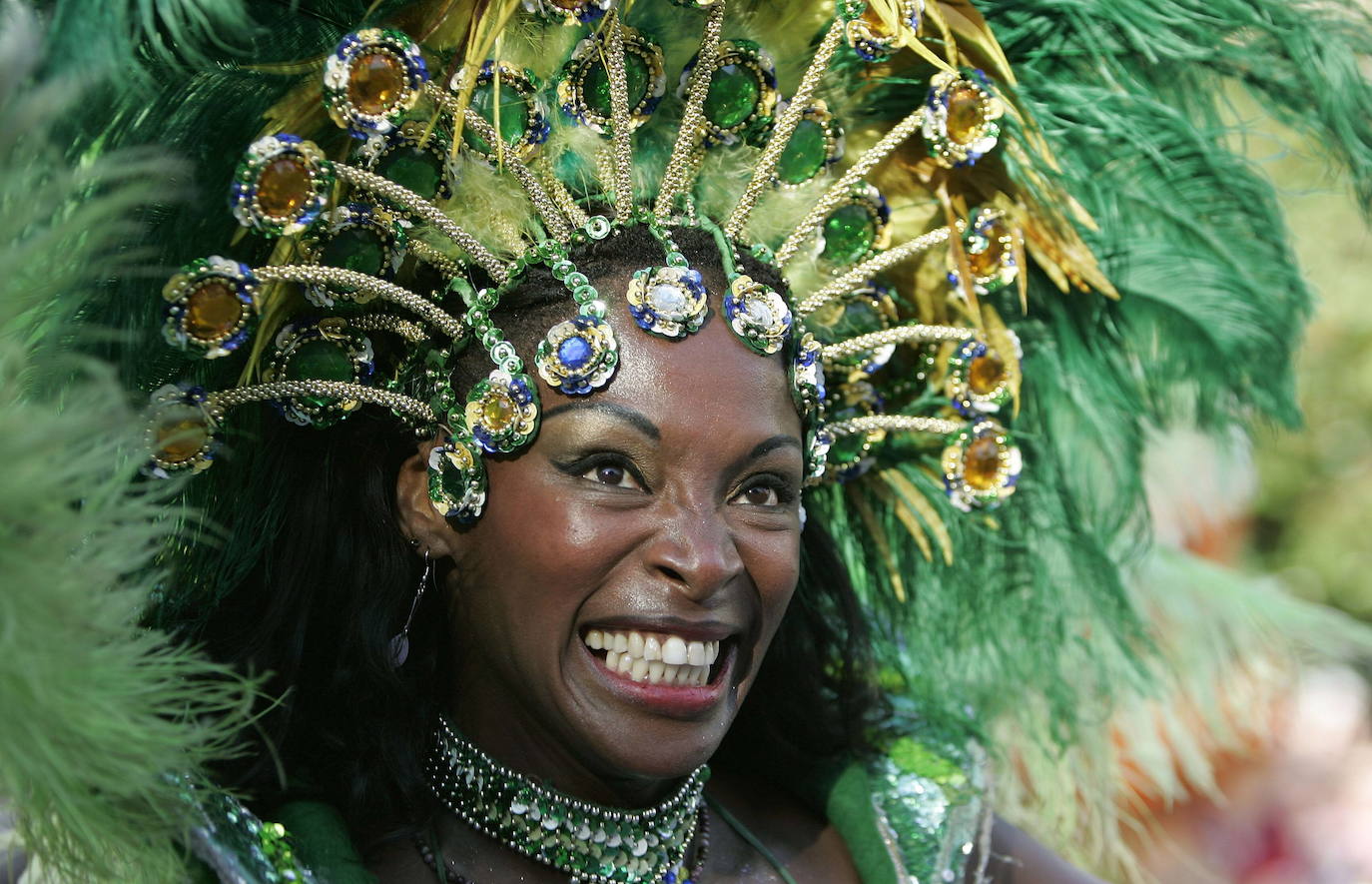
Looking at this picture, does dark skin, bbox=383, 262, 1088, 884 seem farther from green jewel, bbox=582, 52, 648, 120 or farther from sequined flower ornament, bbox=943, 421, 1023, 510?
sequined flower ornament, bbox=943, 421, 1023, 510

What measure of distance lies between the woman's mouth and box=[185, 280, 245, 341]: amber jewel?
0.67 metres

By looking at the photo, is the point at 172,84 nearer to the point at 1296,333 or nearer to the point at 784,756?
the point at 784,756

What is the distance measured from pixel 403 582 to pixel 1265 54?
176cm

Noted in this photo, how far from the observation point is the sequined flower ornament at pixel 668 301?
2236mm

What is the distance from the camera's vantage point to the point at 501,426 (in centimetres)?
223

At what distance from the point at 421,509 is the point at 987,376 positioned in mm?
1018

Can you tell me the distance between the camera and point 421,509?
2.41m

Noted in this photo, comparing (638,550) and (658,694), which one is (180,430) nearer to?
(638,550)

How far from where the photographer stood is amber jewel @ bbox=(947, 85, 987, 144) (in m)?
2.56

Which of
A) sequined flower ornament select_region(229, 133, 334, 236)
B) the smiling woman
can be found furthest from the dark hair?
sequined flower ornament select_region(229, 133, 334, 236)

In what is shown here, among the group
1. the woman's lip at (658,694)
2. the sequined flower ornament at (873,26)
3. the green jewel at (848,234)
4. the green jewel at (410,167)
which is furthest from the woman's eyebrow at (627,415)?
the sequined flower ornament at (873,26)

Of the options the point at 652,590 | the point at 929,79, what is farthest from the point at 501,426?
the point at 929,79

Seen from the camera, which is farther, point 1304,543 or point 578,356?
point 1304,543

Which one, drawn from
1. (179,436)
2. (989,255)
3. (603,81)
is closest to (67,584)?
(179,436)
